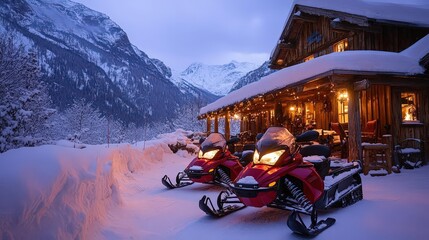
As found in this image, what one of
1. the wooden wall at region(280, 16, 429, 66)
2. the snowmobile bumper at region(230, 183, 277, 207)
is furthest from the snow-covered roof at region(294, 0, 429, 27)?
the snowmobile bumper at region(230, 183, 277, 207)

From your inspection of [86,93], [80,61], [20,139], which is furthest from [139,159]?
[80,61]

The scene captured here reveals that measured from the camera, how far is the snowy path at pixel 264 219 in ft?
13.5

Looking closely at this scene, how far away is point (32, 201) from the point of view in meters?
2.78

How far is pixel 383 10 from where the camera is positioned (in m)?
12.2

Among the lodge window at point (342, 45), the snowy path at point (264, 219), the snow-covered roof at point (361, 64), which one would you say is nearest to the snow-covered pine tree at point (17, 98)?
the snowy path at point (264, 219)

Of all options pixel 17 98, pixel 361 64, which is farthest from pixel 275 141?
pixel 17 98

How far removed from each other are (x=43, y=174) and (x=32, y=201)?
431mm

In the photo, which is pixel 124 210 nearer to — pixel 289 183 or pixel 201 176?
pixel 201 176

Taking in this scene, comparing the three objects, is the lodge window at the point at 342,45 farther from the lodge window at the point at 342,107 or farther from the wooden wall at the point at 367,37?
the lodge window at the point at 342,107

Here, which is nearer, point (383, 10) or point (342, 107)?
point (383, 10)

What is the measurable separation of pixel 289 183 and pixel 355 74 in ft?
16.9

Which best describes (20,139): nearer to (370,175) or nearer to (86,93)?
(370,175)

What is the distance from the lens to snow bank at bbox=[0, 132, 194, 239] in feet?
8.63

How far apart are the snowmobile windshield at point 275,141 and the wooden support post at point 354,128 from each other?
4.66 metres
